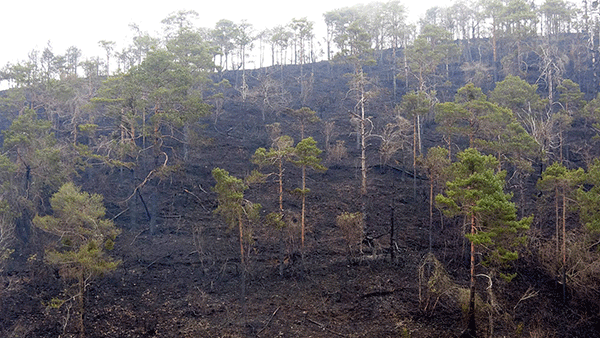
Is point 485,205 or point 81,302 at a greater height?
point 485,205

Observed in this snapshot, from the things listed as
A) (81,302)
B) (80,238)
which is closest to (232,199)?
(80,238)

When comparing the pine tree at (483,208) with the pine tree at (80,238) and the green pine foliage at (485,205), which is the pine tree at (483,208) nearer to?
the green pine foliage at (485,205)

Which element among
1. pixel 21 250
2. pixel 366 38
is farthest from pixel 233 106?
pixel 21 250

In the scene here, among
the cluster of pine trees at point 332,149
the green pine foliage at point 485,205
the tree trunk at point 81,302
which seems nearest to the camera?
the green pine foliage at point 485,205

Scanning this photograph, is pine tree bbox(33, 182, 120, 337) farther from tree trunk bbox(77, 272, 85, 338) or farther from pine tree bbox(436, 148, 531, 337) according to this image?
pine tree bbox(436, 148, 531, 337)

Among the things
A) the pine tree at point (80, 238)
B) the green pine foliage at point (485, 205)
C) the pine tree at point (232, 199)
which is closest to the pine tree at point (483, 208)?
the green pine foliage at point (485, 205)

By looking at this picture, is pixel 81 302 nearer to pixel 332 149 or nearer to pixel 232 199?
pixel 232 199

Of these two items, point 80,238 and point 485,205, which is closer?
point 485,205

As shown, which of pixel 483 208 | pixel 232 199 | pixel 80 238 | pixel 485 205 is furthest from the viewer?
pixel 232 199

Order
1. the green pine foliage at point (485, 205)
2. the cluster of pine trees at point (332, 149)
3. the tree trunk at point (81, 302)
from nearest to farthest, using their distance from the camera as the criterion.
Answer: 1. the green pine foliage at point (485, 205)
2. the tree trunk at point (81, 302)
3. the cluster of pine trees at point (332, 149)

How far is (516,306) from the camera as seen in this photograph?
18234 millimetres

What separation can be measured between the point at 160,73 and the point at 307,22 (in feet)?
79.0

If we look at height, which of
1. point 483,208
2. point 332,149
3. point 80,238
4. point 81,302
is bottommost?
point 81,302

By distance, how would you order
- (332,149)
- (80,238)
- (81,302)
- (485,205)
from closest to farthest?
1. (485,205)
2. (81,302)
3. (80,238)
4. (332,149)
